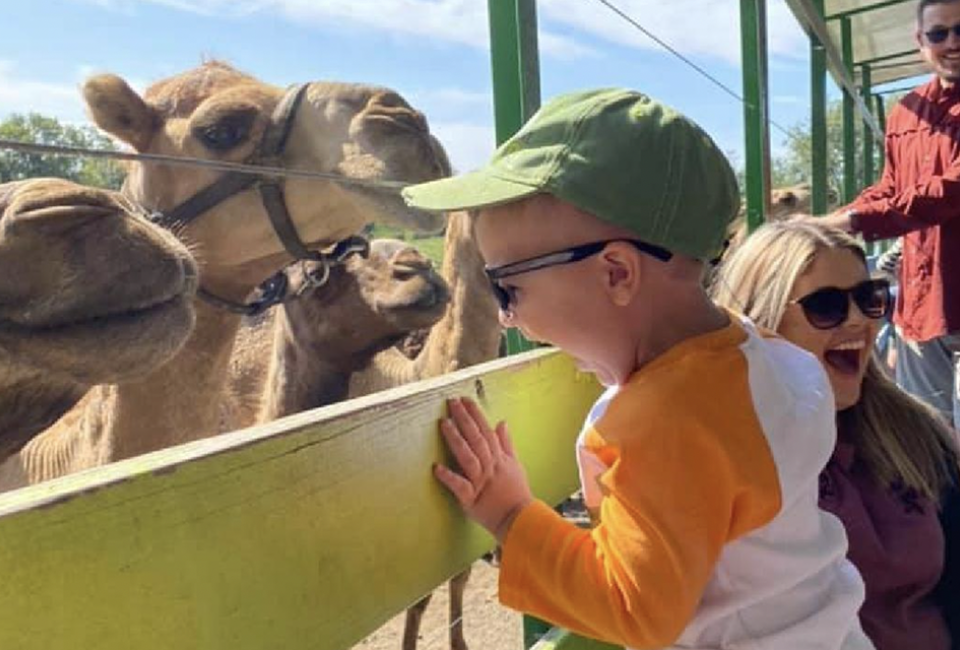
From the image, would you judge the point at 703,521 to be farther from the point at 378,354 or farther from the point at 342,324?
the point at 378,354

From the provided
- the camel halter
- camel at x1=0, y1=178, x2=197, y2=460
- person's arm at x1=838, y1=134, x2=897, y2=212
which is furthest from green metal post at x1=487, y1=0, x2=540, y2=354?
person's arm at x1=838, y1=134, x2=897, y2=212

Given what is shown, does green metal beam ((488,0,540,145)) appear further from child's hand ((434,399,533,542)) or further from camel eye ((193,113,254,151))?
camel eye ((193,113,254,151))

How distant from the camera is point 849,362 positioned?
2246 mm

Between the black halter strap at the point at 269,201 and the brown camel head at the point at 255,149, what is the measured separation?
0.02 m

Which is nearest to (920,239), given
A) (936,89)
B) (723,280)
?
(936,89)

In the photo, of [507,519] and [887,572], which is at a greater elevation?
[507,519]

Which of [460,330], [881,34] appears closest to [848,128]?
[881,34]

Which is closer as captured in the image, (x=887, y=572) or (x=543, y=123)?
(x=543, y=123)

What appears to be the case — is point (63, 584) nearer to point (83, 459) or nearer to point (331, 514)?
point (331, 514)

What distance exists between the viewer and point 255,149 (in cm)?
384

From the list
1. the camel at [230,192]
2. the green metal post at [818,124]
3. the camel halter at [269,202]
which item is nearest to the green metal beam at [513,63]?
the camel at [230,192]

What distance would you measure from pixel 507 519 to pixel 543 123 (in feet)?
1.67

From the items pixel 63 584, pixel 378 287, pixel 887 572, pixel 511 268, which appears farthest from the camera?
pixel 378 287

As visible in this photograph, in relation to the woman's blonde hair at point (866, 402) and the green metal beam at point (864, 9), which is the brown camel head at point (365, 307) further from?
the green metal beam at point (864, 9)
